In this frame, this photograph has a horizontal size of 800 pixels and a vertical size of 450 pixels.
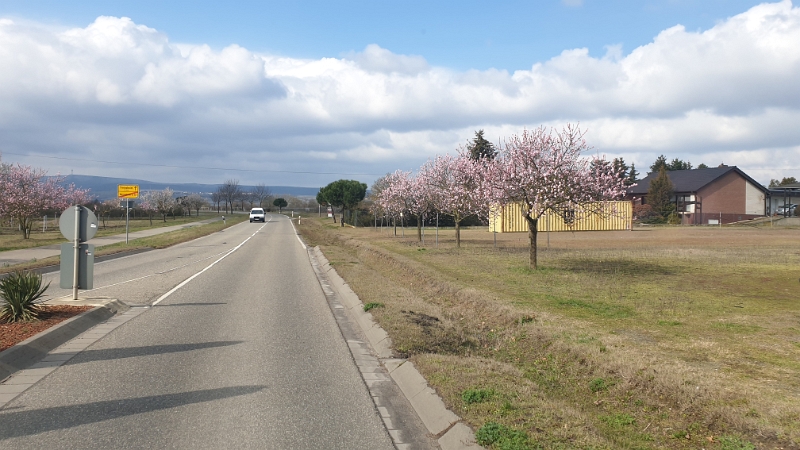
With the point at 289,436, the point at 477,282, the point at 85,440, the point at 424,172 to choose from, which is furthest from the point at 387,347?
the point at 424,172

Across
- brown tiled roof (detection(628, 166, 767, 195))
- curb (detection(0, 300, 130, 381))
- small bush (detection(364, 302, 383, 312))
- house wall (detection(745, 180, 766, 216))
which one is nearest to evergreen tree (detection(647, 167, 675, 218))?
brown tiled roof (detection(628, 166, 767, 195))

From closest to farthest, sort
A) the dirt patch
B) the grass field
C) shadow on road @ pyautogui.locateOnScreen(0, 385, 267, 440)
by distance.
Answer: shadow on road @ pyautogui.locateOnScreen(0, 385, 267, 440)
the grass field
the dirt patch

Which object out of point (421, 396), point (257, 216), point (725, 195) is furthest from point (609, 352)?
point (257, 216)

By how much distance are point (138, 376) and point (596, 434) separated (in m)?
5.13

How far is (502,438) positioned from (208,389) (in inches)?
133

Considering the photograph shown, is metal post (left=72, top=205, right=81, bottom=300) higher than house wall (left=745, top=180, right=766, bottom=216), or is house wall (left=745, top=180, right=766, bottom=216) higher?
house wall (left=745, top=180, right=766, bottom=216)

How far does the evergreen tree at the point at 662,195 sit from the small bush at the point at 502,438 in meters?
71.4

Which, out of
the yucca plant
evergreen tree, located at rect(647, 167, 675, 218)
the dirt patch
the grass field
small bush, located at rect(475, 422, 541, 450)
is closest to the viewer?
small bush, located at rect(475, 422, 541, 450)

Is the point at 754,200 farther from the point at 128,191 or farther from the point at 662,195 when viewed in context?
the point at 128,191

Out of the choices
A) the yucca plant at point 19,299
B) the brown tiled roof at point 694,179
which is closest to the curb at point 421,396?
the yucca plant at point 19,299

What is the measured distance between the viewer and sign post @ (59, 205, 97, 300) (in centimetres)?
1180

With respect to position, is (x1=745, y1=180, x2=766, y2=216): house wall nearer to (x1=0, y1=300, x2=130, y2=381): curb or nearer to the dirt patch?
(x1=0, y1=300, x2=130, y2=381): curb

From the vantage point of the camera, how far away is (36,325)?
31.5 ft

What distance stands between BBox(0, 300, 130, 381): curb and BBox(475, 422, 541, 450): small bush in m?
5.44
